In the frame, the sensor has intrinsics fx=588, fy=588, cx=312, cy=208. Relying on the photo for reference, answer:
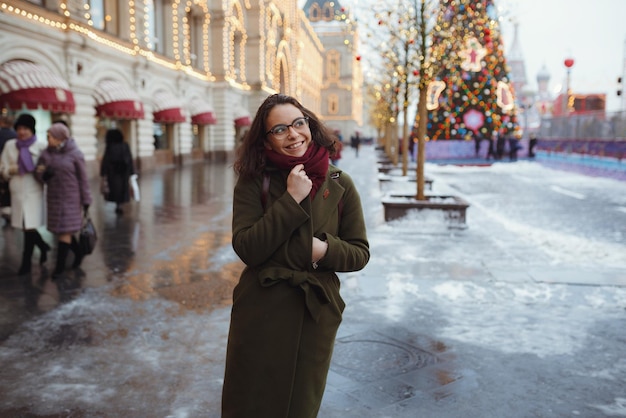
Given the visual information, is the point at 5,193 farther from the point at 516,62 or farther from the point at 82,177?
the point at 516,62

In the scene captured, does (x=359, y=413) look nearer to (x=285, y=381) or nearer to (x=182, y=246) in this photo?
(x=285, y=381)

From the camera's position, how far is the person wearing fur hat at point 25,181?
22.7 feet

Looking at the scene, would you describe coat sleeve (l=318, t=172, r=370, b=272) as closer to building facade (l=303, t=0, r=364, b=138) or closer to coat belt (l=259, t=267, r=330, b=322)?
coat belt (l=259, t=267, r=330, b=322)

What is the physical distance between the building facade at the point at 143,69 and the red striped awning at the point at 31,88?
3 cm

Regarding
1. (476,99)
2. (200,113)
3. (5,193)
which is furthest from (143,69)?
(5,193)

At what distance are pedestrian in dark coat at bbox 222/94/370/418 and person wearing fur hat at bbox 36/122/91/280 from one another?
510 centimetres

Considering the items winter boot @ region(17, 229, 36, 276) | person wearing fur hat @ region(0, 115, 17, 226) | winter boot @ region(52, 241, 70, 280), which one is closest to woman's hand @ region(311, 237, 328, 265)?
winter boot @ region(52, 241, 70, 280)

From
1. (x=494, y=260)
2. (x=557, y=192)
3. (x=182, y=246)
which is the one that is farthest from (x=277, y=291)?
(x=557, y=192)

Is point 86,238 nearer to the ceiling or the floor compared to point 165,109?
nearer to the floor

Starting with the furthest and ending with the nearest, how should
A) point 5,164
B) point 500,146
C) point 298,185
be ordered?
point 500,146, point 5,164, point 298,185

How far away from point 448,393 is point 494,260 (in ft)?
14.4

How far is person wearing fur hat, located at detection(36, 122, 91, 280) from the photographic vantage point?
6.82 metres

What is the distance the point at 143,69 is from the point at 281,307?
87.9 feet

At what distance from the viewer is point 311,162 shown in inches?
92.6
